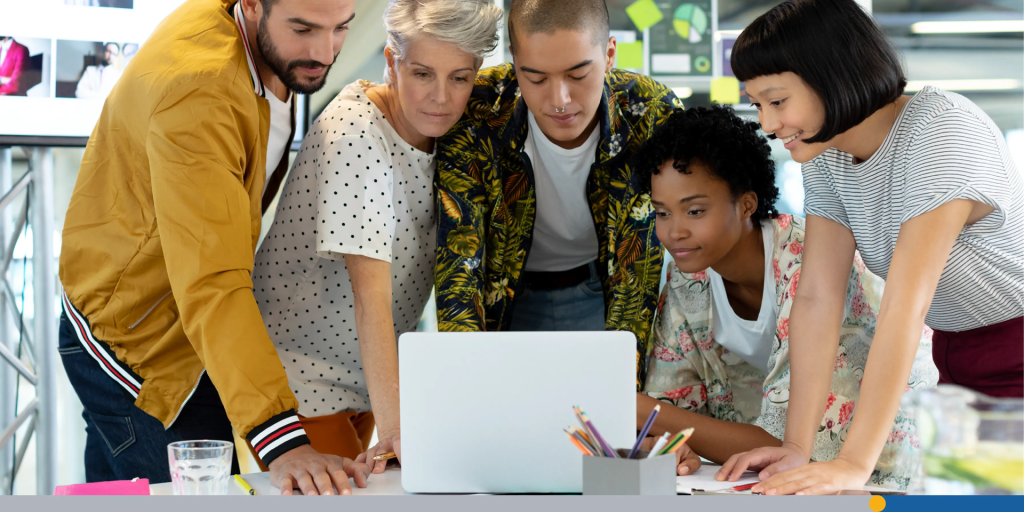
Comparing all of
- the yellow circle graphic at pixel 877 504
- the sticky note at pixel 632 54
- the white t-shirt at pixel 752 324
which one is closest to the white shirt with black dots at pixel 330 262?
the white t-shirt at pixel 752 324

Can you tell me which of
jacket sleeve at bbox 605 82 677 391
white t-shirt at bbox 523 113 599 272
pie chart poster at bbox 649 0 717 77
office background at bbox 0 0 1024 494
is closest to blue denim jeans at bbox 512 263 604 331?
white t-shirt at bbox 523 113 599 272

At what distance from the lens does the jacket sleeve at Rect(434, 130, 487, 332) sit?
5.25 feet

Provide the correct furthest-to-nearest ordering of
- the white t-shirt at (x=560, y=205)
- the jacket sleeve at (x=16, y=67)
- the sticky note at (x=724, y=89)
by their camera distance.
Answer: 1. the sticky note at (x=724, y=89)
2. the jacket sleeve at (x=16, y=67)
3. the white t-shirt at (x=560, y=205)

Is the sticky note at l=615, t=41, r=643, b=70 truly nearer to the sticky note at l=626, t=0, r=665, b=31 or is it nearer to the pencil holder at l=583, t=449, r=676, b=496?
the sticky note at l=626, t=0, r=665, b=31

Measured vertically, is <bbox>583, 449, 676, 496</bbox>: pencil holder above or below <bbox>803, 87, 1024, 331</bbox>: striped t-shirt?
below

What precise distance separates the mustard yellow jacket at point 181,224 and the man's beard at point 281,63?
0.19 ft

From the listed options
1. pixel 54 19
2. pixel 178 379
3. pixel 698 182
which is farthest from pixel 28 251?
pixel 698 182

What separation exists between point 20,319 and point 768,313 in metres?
2.14

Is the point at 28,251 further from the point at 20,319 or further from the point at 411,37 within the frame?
the point at 411,37

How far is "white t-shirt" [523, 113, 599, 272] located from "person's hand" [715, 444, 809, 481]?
695 mm

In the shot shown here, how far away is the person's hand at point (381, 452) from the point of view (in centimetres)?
126

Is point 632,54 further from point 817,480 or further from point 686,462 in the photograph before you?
point 817,480

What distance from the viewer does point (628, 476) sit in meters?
0.83

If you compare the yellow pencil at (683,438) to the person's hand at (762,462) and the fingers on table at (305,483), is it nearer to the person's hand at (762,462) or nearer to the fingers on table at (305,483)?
the person's hand at (762,462)
